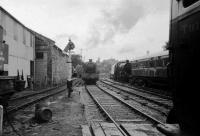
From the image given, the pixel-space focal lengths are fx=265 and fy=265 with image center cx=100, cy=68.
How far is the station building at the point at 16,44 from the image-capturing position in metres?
20.5

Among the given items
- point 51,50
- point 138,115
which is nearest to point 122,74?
point 51,50

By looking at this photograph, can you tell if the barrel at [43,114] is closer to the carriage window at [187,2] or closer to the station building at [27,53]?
the carriage window at [187,2]

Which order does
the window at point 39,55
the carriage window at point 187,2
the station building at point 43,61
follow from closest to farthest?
the carriage window at point 187,2, the station building at point 43,61, the window at point 39,55

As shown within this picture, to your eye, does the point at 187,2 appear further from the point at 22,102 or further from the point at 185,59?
the point at 22,102

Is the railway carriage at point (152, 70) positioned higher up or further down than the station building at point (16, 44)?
further down

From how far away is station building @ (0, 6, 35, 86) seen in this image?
20.5 m

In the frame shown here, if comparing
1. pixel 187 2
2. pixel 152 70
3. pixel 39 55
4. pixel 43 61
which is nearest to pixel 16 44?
pixel 43 61

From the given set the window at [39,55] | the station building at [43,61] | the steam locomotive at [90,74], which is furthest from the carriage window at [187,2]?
the steam locomotive at [90,74]

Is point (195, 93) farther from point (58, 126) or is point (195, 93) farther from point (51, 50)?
point (51, 50)

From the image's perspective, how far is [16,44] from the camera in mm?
23453

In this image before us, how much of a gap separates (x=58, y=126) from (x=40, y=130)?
71cm

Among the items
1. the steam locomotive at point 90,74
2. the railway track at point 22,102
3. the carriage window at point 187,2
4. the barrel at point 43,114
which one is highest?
the carriage window at point 187,2

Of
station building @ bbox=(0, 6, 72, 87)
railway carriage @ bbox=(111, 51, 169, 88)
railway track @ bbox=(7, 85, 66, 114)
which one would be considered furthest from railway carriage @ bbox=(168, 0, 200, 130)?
railway carriage @ bbox=(111, 51, 169, 88)

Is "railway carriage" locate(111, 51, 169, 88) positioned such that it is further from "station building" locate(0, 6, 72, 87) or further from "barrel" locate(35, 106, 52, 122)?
"barrel" locate(35, 106, 52, 122)
